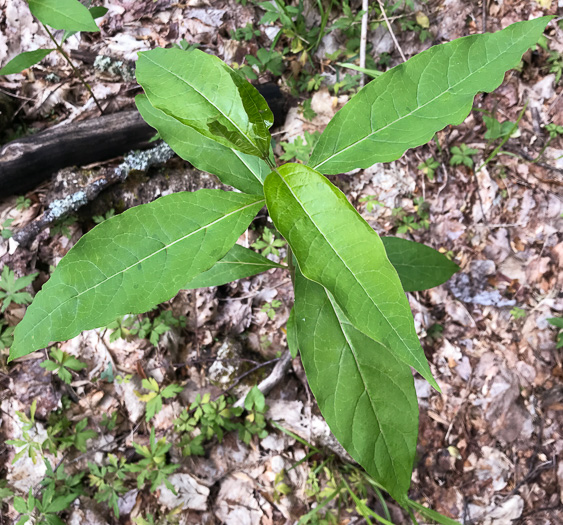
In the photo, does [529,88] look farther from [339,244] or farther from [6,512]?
[6,512]

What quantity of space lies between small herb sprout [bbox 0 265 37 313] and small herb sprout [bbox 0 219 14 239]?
336 millimetres

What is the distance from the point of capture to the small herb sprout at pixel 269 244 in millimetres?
2941

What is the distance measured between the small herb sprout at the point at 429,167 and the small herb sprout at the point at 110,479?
323 cm

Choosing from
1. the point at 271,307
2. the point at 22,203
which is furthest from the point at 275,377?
the point at 22,203

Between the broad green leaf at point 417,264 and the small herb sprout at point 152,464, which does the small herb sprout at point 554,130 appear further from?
the small herb sprout at point 152,464

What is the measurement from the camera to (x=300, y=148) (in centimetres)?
303

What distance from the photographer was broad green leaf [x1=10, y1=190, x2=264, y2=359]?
1.07 m

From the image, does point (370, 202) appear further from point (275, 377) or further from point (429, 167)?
point (275, 377)

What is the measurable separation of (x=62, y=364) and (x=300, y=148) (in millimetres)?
2434

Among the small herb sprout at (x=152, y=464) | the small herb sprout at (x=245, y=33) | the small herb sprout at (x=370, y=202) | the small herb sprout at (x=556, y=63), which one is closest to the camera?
the small herb sprout at (x=152, y=464)

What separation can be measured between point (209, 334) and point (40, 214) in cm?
182

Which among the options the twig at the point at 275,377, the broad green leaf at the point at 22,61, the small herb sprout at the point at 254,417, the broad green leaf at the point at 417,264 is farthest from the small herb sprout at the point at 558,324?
the broad green leaf at the point at 22,61

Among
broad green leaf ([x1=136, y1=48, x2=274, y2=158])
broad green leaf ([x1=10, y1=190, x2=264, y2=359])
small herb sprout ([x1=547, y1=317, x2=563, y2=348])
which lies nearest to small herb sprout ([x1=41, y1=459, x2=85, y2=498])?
broad green leaf ([x1=10, y1=190, x2=264, y2=359])

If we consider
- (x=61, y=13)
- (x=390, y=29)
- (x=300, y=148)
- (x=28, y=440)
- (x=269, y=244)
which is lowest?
(x=28, y=440)
